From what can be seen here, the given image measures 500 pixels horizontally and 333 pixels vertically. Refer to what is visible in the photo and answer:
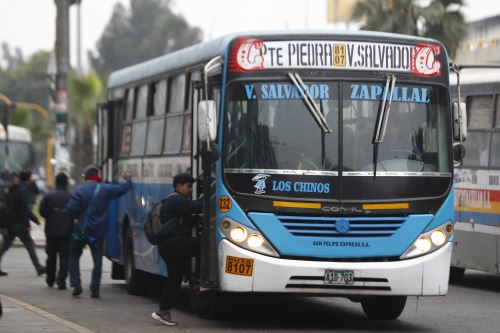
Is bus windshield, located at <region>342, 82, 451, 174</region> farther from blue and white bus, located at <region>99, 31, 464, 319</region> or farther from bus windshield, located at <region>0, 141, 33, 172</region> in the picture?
bus windshield, located at <region>0, 141, 33, 172</region>

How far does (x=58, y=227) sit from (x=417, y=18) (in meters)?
26.9

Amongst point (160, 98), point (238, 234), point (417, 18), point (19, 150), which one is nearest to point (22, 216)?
point (160, 98)

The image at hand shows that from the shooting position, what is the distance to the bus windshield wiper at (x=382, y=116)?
42.5ft

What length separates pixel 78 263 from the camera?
55.7 feet

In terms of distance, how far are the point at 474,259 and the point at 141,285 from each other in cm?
484

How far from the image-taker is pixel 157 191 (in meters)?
16.1

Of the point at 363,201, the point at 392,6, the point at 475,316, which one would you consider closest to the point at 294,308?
the point at 475,316

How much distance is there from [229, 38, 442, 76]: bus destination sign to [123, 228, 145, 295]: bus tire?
513cm

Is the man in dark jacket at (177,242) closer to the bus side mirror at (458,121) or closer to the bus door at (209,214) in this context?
the bus door at (209,214)

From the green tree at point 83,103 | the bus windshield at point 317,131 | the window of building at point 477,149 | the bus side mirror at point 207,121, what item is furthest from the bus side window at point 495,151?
the green tree at point 83,103

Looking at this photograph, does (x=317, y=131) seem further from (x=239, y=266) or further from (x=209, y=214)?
(x=239, y=266)

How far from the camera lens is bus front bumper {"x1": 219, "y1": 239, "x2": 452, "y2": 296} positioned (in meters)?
12.6

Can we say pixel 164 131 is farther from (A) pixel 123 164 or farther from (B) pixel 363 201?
(B) pixel 363 201

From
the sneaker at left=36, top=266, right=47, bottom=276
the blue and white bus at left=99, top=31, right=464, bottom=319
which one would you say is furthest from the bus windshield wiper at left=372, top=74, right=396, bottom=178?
the sneaker at left=36, top=266, right=47, bottom=276
